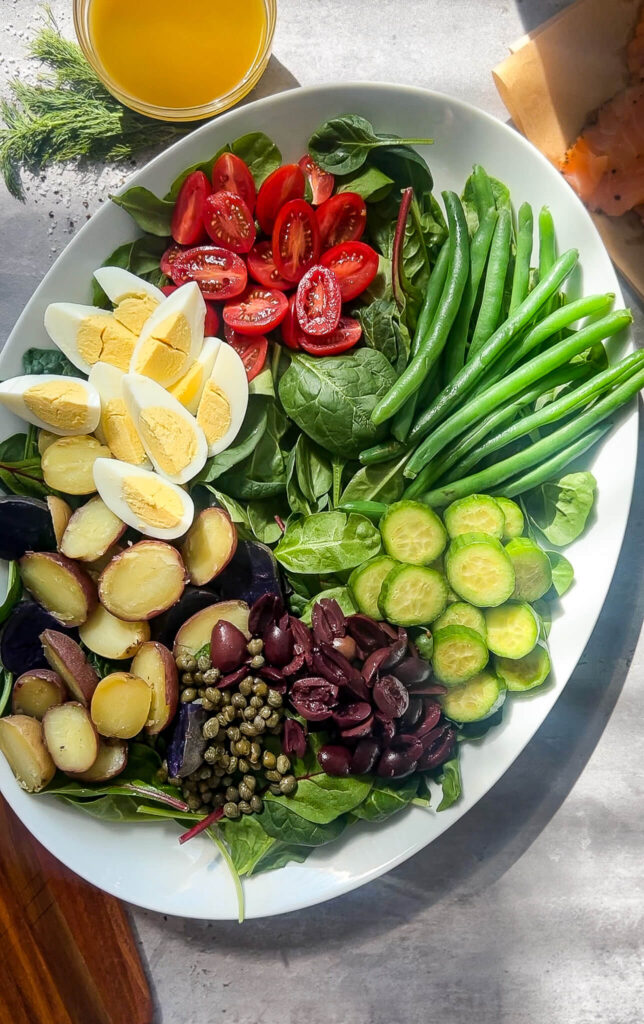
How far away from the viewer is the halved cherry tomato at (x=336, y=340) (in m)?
1.70

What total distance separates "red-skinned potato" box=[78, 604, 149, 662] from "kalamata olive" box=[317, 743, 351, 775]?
1.56 ft

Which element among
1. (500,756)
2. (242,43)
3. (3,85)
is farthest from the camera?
(3,85)

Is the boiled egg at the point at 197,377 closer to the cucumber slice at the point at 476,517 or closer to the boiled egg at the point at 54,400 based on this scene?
the boiled egg at the point at 54,400

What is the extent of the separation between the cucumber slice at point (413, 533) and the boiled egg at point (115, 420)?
573 mm

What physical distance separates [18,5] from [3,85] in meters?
0.22

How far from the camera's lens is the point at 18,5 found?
6.47ft

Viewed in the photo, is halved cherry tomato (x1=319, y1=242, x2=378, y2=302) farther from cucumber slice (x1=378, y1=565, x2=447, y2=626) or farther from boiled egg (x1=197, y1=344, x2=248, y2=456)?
cucumber slice (x1=378, y1=565, x2=447, y2=626)

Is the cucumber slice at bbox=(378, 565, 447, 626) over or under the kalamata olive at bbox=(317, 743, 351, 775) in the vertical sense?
over

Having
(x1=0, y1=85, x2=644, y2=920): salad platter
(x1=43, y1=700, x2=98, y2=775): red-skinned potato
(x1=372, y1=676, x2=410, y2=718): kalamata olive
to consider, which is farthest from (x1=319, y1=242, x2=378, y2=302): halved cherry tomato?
(x1=43, y1=700, x2=98, y2=775): red-skinned potato

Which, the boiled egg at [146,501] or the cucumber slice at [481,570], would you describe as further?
the boiled egg at [146,501]

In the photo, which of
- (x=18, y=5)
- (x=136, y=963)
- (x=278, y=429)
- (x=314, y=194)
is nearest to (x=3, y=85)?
(x=18, y=5)

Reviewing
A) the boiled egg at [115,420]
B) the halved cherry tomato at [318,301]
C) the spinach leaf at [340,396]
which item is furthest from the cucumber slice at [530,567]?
the boiled egg at [115,420]

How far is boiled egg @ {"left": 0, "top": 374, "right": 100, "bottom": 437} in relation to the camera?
1.66 m

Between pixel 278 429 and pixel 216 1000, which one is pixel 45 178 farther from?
pixel 216 1000
